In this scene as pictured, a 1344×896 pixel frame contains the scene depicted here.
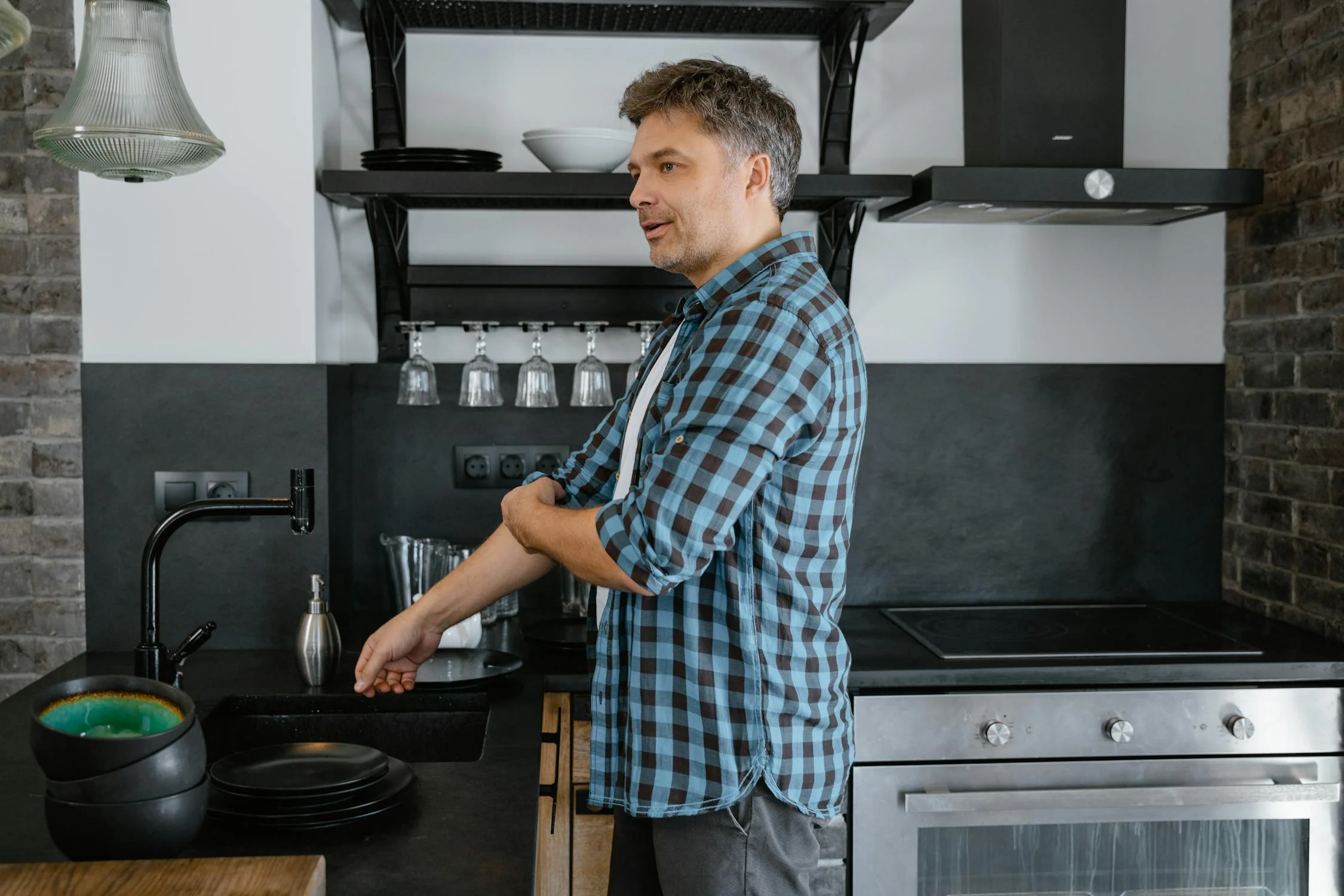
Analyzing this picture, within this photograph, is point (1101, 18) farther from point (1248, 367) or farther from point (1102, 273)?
point (1248, 367)

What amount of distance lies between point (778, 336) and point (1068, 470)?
1677 millimetres

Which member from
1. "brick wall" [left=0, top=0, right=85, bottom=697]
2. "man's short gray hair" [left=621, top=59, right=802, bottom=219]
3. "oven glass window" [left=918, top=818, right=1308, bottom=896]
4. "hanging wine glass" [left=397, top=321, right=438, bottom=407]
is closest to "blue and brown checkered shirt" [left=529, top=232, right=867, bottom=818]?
"man's short gray hair" [left=621, top=59, right=802, bottom=219]

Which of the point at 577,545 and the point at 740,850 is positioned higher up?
the point at 577,545

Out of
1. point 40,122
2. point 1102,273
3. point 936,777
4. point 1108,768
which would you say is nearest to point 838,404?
point 936,777

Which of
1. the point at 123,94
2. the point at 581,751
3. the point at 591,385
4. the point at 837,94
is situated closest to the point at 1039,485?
the point at 837,94

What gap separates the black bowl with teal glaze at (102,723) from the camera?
1.18 m

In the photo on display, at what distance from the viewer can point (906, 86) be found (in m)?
2.87

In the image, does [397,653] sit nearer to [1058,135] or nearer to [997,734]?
[997,734]

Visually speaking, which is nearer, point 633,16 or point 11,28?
point 11,28

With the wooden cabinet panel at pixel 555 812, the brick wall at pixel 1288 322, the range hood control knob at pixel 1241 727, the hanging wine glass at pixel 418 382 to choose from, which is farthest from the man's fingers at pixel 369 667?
the brick wall at pixel 1288 322

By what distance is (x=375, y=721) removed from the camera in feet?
6.97

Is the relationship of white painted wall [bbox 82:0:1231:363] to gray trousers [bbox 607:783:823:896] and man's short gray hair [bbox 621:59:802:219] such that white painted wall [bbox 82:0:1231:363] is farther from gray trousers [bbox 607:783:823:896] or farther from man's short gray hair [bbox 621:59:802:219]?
gray trousers [bbox 607:783:823:896]

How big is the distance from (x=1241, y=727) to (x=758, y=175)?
1436mm

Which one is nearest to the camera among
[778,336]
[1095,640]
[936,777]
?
[778,336]
